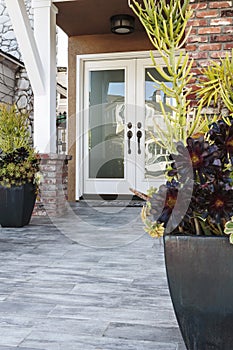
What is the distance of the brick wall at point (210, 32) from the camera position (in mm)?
2893

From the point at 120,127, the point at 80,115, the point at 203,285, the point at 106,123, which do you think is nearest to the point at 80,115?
the point at 80,115

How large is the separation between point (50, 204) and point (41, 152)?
24.1 inches

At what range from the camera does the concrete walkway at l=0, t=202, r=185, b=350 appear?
1.46 metres

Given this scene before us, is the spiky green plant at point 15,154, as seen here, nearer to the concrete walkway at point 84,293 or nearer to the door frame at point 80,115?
the concrete walkway at point 84,293

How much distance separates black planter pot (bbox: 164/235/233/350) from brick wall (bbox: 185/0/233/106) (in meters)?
2.02

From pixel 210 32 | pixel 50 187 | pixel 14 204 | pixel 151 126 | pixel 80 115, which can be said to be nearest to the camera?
pixel 210 32

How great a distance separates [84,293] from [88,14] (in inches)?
155

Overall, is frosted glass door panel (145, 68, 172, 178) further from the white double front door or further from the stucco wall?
the stucco wall

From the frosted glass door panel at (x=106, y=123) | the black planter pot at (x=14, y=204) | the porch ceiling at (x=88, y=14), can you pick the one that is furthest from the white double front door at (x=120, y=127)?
the black planter pot at (x=14, y=204)

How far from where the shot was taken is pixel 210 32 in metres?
2.91

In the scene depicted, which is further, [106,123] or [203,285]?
[106,123]

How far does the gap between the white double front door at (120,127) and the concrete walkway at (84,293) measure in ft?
7.84

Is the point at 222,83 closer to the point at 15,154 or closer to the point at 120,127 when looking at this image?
the point at 15,154

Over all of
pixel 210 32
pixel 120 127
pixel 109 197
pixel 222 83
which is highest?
pixel 210 32
